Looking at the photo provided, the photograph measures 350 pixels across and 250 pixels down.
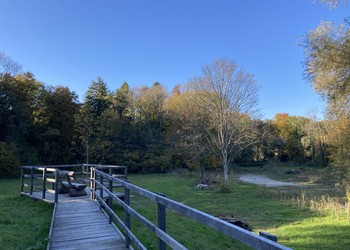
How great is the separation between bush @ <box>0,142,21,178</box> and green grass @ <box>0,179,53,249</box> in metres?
17.2

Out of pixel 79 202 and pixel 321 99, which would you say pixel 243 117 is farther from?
pixel 79 202

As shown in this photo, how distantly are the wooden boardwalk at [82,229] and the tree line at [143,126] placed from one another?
15.2 metres

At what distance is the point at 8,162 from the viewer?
24688mm

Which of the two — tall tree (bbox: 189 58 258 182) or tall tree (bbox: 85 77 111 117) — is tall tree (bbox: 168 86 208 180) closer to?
tall tree (bbox: 189 58 258 182)

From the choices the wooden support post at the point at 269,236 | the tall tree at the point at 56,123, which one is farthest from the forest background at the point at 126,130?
the wooden support post at the point at 269,236

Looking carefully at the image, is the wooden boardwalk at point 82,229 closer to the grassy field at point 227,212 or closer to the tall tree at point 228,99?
the grassy field at point 227,212

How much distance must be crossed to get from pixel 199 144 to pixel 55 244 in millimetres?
21020

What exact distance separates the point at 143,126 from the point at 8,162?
15.6 m

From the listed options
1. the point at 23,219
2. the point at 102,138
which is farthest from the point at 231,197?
the point at 102,138

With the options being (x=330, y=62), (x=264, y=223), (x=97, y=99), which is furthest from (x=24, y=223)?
(x=97, y=99)

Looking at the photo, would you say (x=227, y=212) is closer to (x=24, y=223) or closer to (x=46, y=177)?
(x=46, y=177)

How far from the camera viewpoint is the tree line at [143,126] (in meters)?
22.8

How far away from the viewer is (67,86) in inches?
1261

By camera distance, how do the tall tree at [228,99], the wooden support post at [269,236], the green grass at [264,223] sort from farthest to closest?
the tall tree at [228,99], the green grass at [264,223], the wooden support post at [269,236]
